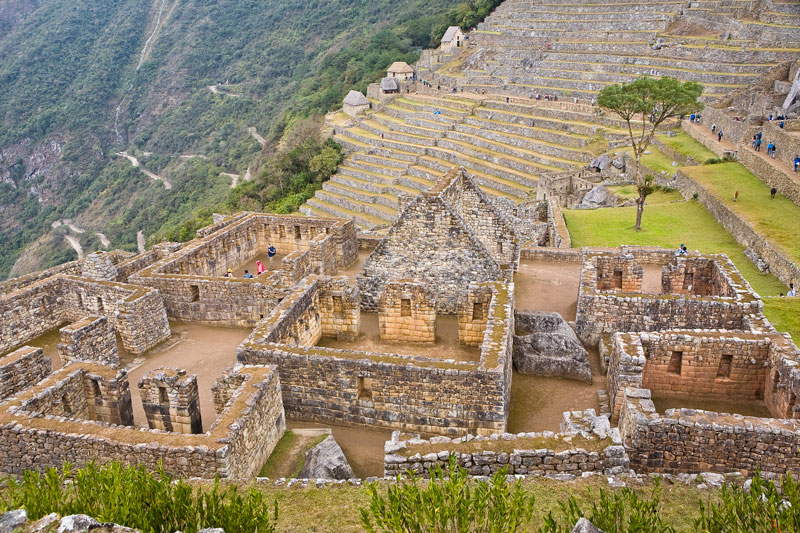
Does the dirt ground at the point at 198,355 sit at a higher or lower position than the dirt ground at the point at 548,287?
lower

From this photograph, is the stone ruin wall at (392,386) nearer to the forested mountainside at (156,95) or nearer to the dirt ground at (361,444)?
the dirt ground at (361,444)

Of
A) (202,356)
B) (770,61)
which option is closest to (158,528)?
(202,356)

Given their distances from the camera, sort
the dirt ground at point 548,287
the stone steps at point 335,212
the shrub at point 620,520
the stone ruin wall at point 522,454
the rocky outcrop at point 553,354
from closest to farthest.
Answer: the shrub at point 620,520 < the stone ruin wall at point 522,454 < the rocky outcrop at point 553,354 < the dirt ground at point 548,287 < the stone steps at point 335,212

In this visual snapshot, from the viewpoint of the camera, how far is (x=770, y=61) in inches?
1654

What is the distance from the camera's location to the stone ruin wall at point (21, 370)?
988 centimetres

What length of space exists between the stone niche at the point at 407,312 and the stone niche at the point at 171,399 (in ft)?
14.0

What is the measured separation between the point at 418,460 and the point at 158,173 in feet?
280

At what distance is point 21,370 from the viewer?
10125mm

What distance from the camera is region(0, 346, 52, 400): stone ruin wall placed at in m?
9.88

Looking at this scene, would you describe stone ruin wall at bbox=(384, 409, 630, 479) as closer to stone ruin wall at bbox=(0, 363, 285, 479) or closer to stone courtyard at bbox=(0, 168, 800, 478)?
stone courtyard at bbox=(0, 168, 800, 478)

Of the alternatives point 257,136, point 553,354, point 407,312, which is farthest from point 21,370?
point 257,136

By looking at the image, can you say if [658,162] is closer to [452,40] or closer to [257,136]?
[452,40]

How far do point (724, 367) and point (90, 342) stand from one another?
11.9 m

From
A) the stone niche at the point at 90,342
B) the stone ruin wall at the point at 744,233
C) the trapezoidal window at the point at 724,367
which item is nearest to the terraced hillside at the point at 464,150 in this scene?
the stone ruin wall at the point at 744,233
